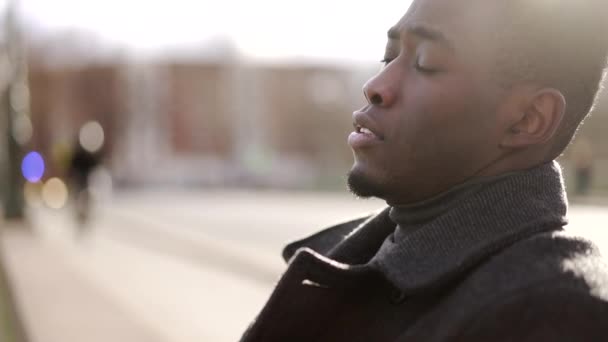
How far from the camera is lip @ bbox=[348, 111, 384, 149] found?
1.39m

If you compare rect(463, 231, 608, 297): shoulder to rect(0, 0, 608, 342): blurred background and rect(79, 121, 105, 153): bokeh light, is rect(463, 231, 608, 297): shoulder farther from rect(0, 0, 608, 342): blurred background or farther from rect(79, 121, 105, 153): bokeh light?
rect(79, 121, 105, 153): bokeh light

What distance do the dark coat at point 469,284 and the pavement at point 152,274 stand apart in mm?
394

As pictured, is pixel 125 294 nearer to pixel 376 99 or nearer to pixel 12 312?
pixel 12 312

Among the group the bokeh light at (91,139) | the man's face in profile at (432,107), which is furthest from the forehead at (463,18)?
the bokeh light at (91,139)

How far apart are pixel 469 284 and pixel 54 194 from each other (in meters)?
31.6

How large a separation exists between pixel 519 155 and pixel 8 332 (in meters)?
5.09

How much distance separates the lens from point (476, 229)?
1.29 meters

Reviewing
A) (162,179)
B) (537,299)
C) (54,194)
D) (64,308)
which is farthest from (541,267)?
(162,179)

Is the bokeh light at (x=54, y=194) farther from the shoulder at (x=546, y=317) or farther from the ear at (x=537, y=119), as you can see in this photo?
the shoulder at (x=546, y=317)

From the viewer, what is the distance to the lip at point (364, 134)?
139 centimetres

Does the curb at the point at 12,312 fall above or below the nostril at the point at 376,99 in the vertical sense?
below

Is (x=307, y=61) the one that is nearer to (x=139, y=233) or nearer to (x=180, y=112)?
(x=180, y=112)

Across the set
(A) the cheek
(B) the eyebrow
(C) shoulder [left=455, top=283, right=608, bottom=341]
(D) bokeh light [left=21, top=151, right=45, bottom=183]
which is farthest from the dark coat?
(D) bokeh light [left=21, top=151, right=45, bottom=183]

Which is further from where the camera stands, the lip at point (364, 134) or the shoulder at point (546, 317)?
the lip at point (364, 134)
